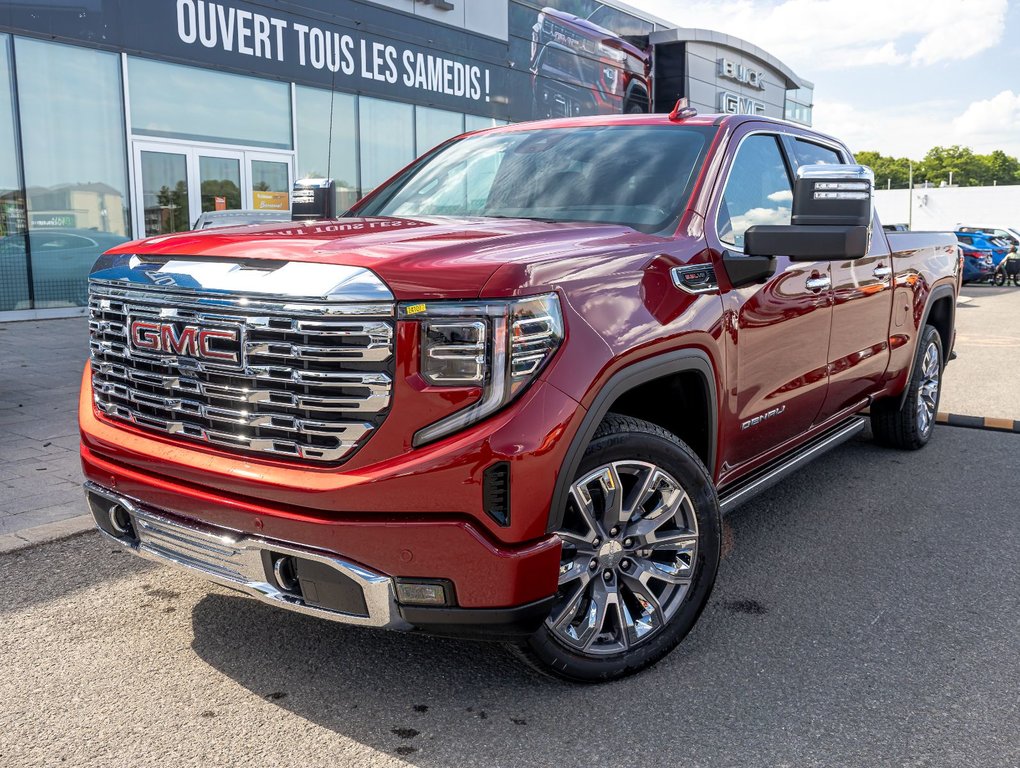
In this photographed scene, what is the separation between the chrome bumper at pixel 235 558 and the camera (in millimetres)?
2533

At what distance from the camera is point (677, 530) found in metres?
3.15

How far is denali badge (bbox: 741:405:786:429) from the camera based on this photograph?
370 cm

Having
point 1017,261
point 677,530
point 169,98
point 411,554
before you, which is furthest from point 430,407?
point 1017,261

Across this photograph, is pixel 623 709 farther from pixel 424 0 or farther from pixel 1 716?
pixel 424 0

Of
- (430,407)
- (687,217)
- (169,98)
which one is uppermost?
(169,98)

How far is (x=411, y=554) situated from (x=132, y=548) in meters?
1.04

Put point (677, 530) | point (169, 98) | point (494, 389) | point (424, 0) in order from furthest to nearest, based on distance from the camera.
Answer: point (424, 0), point (169, 98), point (677, 530), point (494, 389)

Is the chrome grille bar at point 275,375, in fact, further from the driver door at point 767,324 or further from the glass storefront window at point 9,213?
the glass storefront window at point 9,213

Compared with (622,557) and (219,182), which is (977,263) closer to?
(219,182)

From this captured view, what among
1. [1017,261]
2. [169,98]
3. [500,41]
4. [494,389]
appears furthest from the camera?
[1017,261]

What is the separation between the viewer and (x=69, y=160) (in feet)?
44.2

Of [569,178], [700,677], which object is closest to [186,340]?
[569,178]

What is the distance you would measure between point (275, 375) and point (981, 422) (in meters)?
6.08

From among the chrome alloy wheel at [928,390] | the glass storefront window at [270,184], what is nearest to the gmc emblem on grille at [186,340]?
the chrome alloy wheel at [928,390]
